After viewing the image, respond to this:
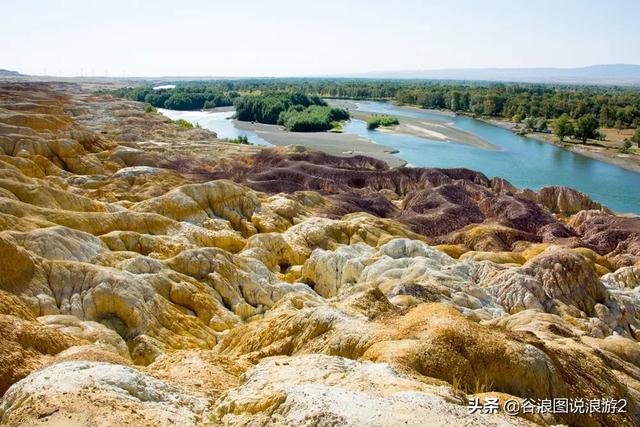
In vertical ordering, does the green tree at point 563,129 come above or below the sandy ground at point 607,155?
above

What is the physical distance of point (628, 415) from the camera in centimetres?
1258

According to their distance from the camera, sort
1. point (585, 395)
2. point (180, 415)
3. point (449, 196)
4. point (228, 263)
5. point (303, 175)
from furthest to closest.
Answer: point (303, 175) < point (449, 196) < point (228, 263) < point (585, 395) < point (180, 415)

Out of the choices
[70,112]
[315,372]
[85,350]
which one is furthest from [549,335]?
[70,112]

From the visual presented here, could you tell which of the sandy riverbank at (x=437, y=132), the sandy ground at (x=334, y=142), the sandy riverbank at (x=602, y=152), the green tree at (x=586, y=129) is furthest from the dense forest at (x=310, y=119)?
the green tree at (x=586, y=129)

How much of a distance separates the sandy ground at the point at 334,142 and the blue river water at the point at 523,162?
10.4ft

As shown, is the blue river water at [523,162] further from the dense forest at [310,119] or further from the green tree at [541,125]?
the green tree at [541,125]

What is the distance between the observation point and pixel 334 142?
10569 centimetres

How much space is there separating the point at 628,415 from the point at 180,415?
34.2 ft

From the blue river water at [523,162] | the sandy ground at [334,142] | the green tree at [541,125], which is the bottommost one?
the blue river water at [523,162]

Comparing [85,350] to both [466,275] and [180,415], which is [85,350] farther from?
[466,275]

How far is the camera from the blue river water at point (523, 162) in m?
79.1

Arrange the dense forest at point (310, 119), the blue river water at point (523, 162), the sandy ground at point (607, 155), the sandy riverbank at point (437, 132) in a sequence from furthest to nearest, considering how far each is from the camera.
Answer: the dense forest at point (310, 119) → the sandy riverbank at point (437, 132) → the sandy ground at point (607, 155) → the blue river water at point (523, 162)

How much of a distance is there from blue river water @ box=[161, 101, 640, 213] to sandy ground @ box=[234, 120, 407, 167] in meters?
3.16

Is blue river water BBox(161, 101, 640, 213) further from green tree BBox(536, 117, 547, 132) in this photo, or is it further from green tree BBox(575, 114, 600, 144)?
green tree BBox(575, 114, 600, 144)
